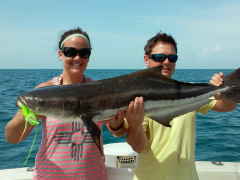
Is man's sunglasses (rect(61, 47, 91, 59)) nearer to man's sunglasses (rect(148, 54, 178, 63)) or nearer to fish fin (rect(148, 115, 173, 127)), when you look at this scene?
man's sunglasses (rect(148, 54, 178, 63))

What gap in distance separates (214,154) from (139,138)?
877cm

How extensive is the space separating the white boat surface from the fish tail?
223cm

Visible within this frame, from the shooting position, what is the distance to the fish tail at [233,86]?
3.36m

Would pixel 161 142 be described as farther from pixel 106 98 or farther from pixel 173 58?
pixel 173 58

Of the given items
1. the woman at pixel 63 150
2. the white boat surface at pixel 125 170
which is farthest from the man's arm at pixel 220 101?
the white boat surface at pixel 125 170

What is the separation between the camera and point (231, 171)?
4.99m

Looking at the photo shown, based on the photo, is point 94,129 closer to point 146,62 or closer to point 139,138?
point 139,138

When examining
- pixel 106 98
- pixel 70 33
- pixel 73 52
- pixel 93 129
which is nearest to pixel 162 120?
pixel 106 98

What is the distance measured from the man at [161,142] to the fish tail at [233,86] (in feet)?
0.36

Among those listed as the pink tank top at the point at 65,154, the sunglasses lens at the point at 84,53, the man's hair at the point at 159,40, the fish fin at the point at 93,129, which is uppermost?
the man's hair at the point at 159,40

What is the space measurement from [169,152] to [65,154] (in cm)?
140

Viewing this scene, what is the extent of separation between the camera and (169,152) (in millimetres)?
3178

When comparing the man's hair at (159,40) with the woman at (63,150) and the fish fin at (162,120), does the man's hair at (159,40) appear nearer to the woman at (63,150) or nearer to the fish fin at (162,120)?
the fish fin at (162,120)

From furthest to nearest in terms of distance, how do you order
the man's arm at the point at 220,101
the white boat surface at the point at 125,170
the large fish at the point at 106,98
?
the white boat surface at the point at 125,170 → the man's arm at the point at 220,101 → the large fish at the point at 106,98
